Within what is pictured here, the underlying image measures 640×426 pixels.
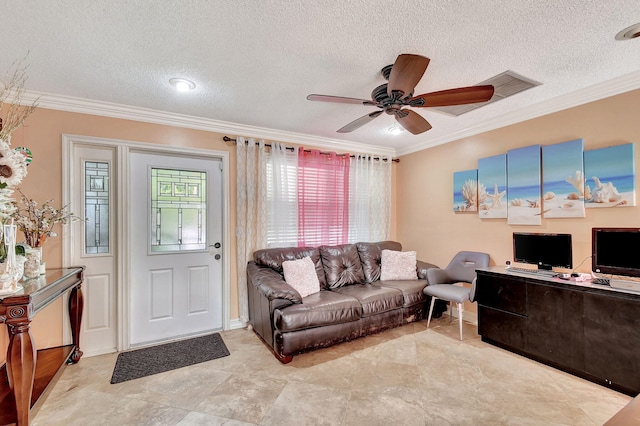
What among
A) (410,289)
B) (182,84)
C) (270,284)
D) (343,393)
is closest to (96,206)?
(182,84)

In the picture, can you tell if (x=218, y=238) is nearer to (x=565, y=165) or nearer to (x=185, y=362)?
(x=185, y=362)

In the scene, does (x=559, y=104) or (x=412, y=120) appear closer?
(x=412, y=120)

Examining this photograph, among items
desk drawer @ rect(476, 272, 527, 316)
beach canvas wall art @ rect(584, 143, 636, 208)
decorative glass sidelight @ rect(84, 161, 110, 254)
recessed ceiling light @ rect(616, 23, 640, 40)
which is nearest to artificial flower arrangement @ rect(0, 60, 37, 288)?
decorative glass sidelight @ rect(84, 161, 110, 254)

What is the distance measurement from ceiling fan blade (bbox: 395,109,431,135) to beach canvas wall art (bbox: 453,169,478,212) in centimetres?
151

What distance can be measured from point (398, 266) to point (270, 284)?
A: 6.34 ft

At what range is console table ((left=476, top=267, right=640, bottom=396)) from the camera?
214 cm

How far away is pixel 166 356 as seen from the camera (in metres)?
2.81

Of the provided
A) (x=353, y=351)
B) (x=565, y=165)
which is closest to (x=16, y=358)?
(x=353, y=351)

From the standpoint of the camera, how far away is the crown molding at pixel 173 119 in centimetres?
270

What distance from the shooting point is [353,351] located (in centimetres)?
290

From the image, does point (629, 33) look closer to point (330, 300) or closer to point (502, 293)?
point (502, 293)

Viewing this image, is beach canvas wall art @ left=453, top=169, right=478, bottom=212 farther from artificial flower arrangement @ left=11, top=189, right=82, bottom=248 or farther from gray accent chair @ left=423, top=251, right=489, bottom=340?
artificial flower arrangement @ left=11, top=189, right=82, bottom=248

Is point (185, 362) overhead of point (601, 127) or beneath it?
beneath

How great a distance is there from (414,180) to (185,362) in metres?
3.90
